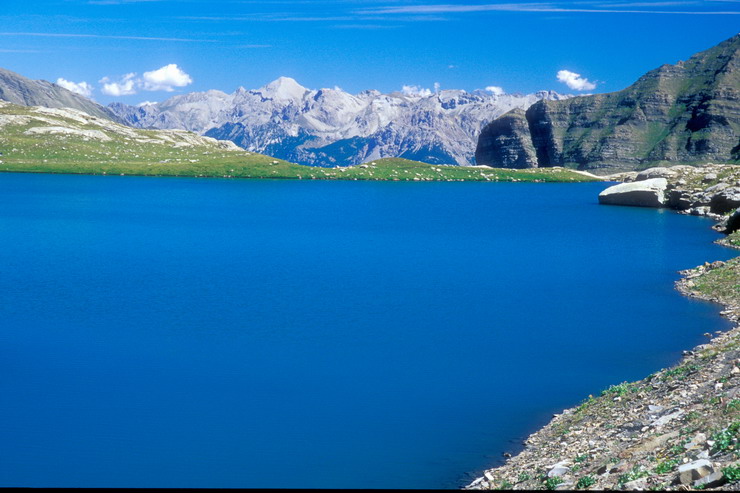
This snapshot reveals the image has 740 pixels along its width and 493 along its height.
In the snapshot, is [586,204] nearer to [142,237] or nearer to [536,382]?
[142,237]

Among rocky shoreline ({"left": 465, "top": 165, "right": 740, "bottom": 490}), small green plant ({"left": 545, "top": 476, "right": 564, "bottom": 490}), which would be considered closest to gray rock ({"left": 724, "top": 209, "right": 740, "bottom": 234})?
rocky shoreline ({"left": 465, "top": 165, "right": 740, "bottom": 490})

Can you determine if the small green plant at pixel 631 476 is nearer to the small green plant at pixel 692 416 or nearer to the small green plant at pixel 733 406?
the small green plant at pixel 692 416

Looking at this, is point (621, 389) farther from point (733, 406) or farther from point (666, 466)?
point (666, 466)

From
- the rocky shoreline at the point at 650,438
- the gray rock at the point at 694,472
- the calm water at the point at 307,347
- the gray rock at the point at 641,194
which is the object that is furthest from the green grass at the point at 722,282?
the gray rock at the point at 641,194

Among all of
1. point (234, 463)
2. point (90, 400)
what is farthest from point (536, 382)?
point (90, 400)

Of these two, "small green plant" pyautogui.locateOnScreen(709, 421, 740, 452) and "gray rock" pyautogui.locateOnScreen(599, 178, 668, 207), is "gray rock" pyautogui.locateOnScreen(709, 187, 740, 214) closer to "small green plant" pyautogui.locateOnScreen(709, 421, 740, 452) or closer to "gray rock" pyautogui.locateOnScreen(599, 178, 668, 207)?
"gray rock" pyautogui.locateOnScreen(599, 178, 668, 207)
